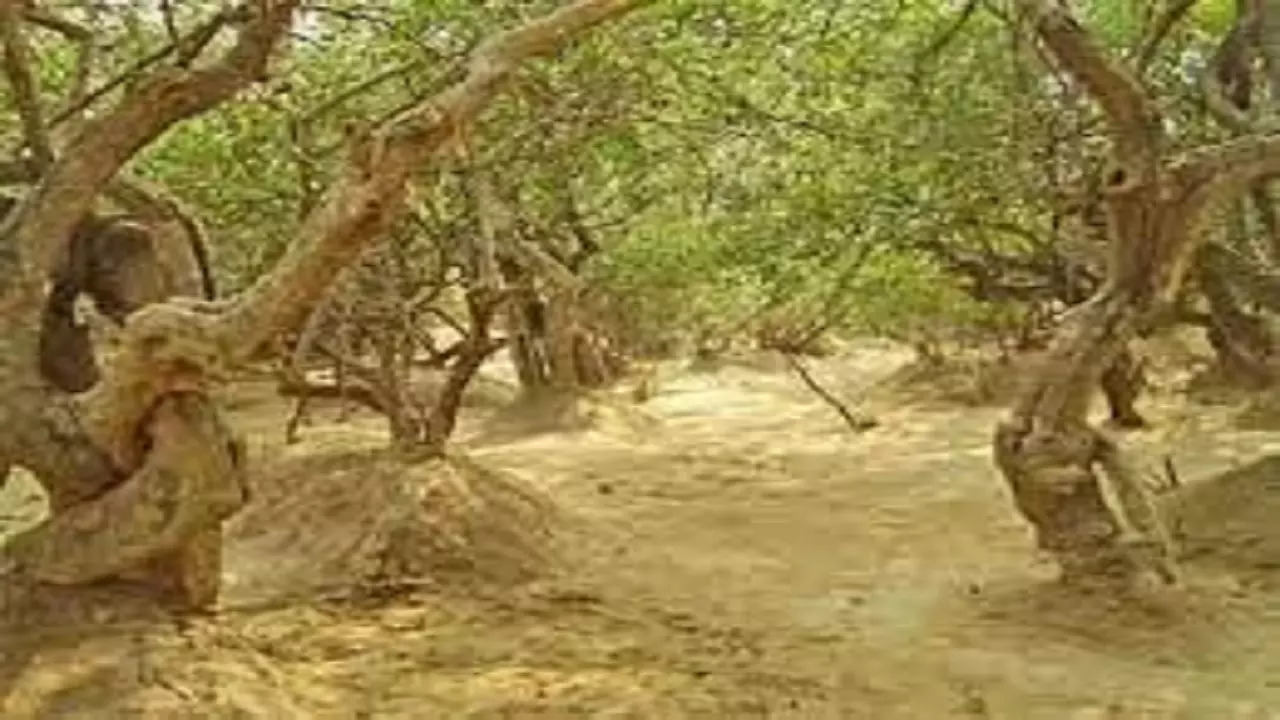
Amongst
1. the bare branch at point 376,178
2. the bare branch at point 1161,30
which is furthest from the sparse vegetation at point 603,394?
the bare branch at point 1161,30

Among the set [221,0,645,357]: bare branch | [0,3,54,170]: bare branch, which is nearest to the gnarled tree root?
[221,0,645,357]: bare branch

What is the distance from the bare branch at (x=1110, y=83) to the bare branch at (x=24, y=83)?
444 centimetres

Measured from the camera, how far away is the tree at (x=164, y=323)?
21.5 ft

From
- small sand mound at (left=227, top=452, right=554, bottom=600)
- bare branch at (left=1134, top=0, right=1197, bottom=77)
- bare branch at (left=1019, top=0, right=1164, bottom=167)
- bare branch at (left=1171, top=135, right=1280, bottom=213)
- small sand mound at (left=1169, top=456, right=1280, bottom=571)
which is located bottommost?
small sand mound at (left=1169, top=456, right=1280, bottom=571)

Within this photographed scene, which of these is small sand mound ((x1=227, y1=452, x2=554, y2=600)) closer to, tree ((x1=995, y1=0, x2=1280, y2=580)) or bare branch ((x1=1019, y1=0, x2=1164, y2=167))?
tree ((x1=995, y1=0, x2=1280, y2=580))

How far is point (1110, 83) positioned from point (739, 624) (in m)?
3.06

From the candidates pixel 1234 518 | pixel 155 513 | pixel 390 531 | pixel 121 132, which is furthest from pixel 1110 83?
pixel 155 513

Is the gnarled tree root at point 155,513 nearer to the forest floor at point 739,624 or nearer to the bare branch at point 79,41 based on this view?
the forest floor at point 739,624


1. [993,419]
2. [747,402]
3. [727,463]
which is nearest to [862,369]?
[747,402]

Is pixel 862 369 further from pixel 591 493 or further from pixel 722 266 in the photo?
pixel 591 493

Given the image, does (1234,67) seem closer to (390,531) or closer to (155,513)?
(390,531)

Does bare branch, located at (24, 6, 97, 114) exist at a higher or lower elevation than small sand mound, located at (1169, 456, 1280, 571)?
higher

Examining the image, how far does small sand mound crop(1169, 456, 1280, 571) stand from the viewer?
965 centimetres

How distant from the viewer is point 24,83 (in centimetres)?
758
